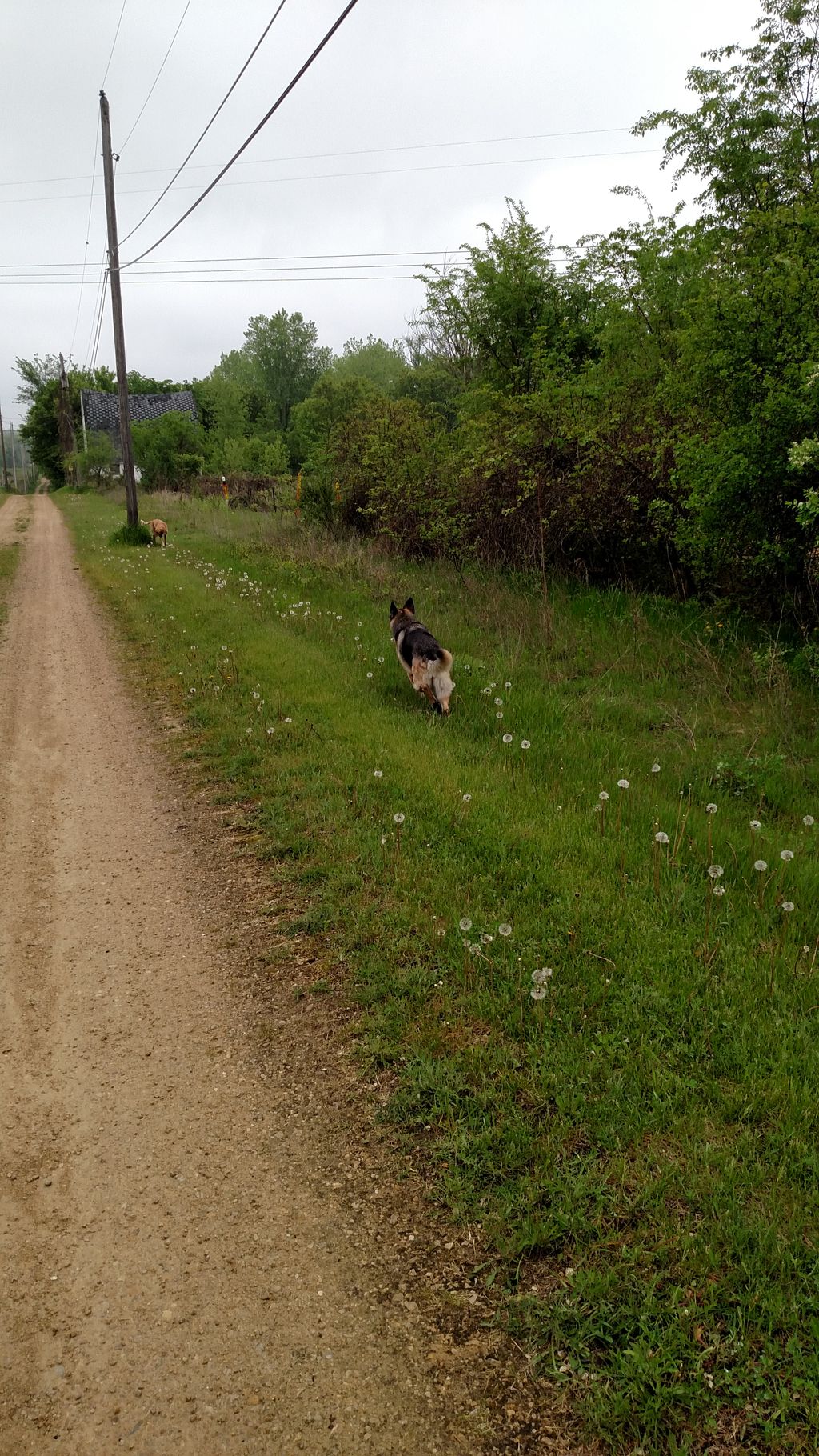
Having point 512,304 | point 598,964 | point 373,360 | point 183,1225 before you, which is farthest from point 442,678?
point 373,360

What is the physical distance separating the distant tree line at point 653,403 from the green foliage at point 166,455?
705 inches

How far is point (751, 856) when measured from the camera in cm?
460

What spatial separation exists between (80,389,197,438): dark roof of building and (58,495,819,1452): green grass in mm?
59763

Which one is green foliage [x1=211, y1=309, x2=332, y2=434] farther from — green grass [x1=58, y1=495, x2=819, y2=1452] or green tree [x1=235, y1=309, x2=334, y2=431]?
green grass [x1=58, y1=495, x2=819, y2=1452]

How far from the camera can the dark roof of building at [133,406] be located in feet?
204

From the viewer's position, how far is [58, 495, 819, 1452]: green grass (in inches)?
86.0

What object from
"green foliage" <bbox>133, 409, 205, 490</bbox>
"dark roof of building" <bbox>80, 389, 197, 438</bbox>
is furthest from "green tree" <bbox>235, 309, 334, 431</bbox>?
"green foliage" <bbox>133, 409, 205, 490</bbox>

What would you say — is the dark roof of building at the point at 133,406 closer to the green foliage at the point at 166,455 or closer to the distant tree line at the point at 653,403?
the green foliage at the point at 166,455

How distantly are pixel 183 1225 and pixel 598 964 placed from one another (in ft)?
6.82

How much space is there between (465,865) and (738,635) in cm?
589

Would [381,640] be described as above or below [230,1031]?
above

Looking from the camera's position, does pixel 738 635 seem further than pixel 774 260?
Yes

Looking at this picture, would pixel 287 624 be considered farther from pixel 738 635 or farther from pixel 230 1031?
pixel 230 1031

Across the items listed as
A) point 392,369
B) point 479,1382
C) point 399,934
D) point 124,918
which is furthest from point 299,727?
point 392,369
